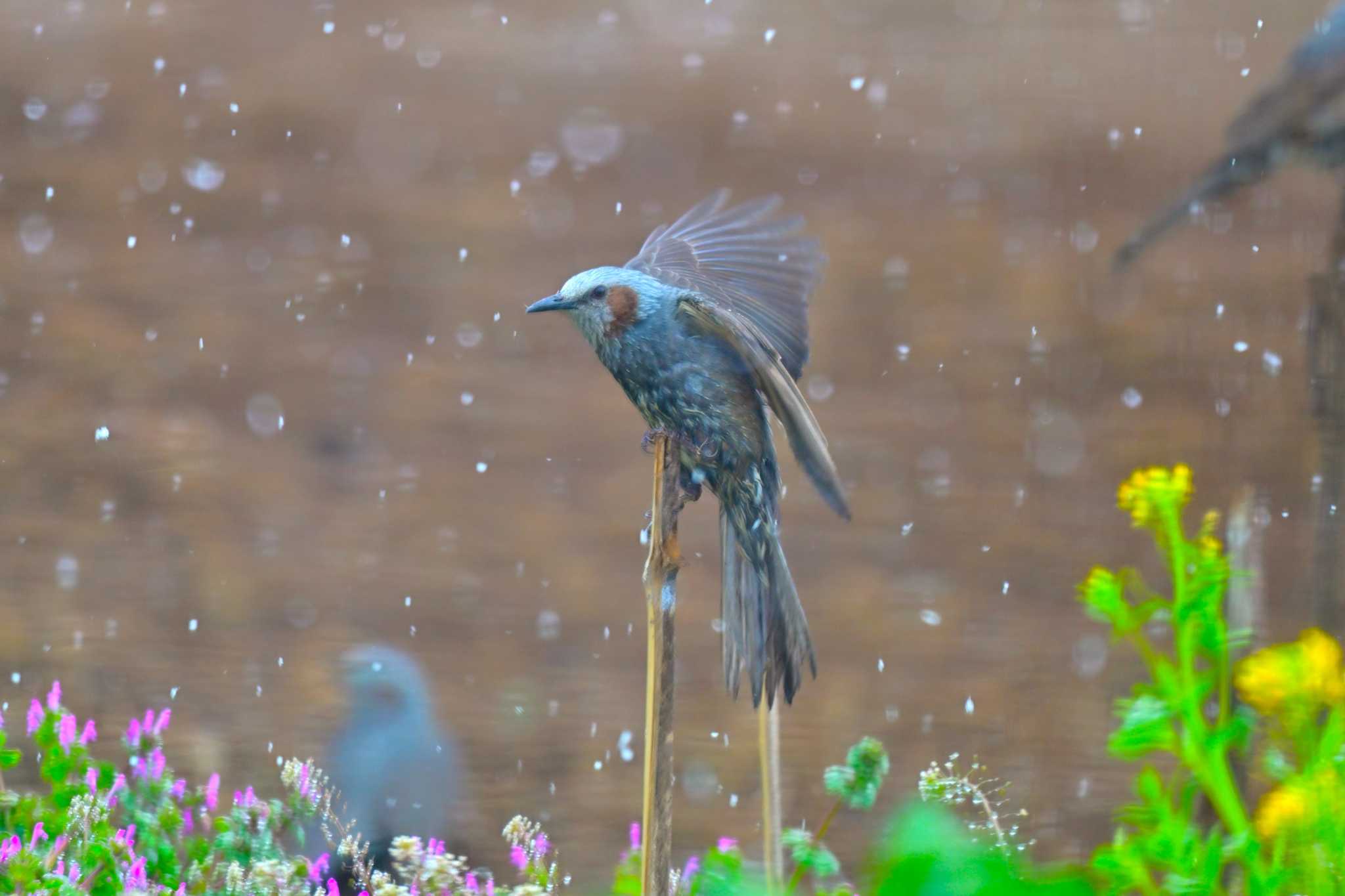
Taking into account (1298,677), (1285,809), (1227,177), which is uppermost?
(1227,177)

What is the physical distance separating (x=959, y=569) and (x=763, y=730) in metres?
2.93

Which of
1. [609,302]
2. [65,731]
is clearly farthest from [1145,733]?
[65,731]

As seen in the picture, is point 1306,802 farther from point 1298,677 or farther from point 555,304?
point 555,304

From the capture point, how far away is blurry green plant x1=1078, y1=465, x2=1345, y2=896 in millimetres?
1013

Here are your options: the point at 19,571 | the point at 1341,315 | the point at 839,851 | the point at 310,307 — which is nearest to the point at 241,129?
the point at 310,307

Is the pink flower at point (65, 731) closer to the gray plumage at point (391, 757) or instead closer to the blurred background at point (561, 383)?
the gray plumage at point (391, 757)

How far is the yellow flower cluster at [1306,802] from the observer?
0.98 metres

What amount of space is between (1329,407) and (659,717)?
1326mm

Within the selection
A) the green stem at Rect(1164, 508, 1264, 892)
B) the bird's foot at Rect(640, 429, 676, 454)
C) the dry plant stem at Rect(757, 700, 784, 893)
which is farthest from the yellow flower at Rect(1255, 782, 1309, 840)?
the bird's foot at Rect(640, 429, 676, 454)

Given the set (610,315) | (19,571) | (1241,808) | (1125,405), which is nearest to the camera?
(1241,808)

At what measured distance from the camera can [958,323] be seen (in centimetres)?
445

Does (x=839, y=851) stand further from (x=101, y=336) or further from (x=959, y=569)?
(x=101, y=336)

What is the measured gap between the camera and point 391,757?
278cm

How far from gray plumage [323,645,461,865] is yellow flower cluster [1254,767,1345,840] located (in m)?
1.98
